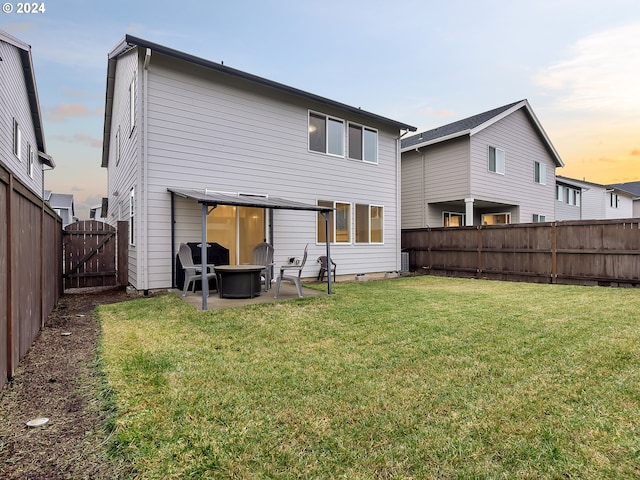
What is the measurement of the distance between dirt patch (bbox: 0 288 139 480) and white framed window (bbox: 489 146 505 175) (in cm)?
1565

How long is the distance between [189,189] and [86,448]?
698 cm

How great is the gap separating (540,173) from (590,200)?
14.9 m

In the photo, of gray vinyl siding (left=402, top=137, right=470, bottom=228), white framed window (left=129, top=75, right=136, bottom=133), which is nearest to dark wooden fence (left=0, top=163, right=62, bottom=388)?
white framed window (left=129, top=75, right=136, bottom=133)

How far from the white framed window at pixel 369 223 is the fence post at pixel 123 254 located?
23.0 feet

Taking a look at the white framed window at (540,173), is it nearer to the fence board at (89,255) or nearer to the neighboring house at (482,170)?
the neighboring house at (482,170)

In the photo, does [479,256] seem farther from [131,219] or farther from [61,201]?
[61,201]

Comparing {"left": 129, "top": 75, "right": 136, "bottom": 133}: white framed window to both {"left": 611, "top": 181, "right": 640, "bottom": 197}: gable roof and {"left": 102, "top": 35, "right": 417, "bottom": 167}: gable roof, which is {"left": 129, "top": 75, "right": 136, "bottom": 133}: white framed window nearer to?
{"left": 102, "top": 35, "right": 417, "bottom": 167}: gable roof

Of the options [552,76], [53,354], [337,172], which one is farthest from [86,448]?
[552,76]

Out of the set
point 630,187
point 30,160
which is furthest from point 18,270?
point 630,187

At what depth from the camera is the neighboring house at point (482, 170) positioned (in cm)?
1436

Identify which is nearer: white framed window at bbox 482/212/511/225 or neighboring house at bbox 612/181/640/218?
white framed window at bbox 482/212/511/225

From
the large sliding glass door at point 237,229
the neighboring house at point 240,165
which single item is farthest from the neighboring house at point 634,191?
the large sliding glass door at point 237,229

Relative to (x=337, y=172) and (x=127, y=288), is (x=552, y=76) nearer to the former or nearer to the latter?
(x=337, y=172)

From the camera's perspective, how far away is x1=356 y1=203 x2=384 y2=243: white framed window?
1171 centimetres
